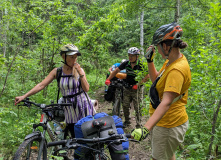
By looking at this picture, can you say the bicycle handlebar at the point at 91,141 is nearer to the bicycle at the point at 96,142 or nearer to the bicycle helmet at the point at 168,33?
the bicycle at the point at 96,142

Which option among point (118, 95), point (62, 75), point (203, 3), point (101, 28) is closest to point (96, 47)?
point (101, 28)

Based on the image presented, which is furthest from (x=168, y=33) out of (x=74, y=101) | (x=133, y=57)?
(x=133, y=57)

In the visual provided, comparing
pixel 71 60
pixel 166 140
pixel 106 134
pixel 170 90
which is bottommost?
pixel 166 140

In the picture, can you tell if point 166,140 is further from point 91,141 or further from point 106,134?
point 91,141

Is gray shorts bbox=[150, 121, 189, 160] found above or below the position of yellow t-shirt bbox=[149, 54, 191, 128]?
below

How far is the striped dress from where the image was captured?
365 centimetres

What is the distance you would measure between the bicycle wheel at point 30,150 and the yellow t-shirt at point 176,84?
1.67m

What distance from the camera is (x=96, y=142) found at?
1989 millimetres

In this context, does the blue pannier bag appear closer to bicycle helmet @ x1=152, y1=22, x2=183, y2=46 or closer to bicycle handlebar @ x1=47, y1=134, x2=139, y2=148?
bicycle handlebar @ x1=47, y1=134, x2=139, y2=148

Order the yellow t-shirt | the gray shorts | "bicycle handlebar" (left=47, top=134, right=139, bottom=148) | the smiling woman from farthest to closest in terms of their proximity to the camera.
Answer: the smiling woman
the gray shorts
the yellow t-shirt
"bicycle handlebar" (left=47, top=134, right=139, bottom=148)

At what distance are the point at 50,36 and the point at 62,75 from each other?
184 inches

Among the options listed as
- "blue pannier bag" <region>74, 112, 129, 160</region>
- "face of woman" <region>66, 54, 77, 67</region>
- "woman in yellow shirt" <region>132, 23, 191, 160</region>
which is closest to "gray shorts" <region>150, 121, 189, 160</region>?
"woman in yellow shirt" <region>132, 23, 191, 160</region>

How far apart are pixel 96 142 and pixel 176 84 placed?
1041 millimetres

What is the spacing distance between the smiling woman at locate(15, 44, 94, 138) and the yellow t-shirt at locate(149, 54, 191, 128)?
1.59 metres
